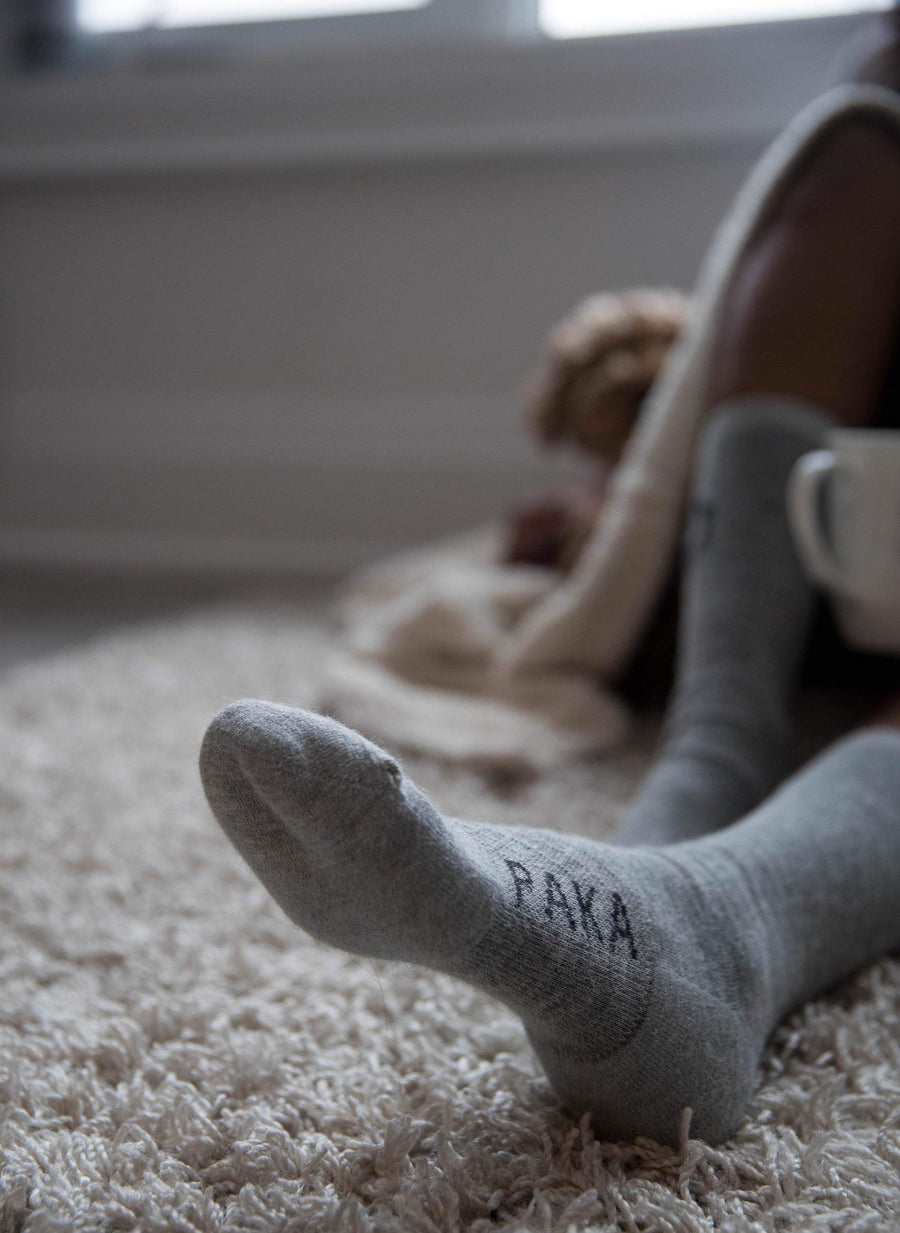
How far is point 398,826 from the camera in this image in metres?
0.30

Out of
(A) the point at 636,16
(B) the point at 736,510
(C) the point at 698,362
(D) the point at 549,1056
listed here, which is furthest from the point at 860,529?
(A) the point at 636,16

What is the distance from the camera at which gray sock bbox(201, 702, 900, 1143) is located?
297 mm

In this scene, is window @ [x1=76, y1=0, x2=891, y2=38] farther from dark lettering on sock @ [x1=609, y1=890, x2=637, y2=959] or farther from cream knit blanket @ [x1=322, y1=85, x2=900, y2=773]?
dark lettering on sock @ [x1=609, y1=890, x2=637, y2=959]

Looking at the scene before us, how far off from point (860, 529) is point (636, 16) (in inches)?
44.9

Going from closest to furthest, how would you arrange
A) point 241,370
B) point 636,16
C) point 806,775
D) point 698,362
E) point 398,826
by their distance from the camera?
point 398,826 < point 806,775 < point 698,362 < point 636,16 < point 241,370

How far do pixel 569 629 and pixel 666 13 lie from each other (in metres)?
1.01

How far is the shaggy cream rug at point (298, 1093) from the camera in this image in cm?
32

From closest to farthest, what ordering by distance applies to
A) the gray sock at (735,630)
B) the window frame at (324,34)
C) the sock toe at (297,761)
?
the sock toe at (297,761) < the gray sock at (735,630) < the window frame at (324,34)

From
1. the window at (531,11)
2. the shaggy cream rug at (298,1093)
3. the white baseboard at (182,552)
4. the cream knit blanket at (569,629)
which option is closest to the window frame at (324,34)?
the window at (531,11)

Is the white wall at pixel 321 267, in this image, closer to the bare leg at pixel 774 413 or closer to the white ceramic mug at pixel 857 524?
the bare leg at pixel 774 413

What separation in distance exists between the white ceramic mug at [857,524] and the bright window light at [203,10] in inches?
49.4

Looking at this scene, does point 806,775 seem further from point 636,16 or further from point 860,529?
point 636,16

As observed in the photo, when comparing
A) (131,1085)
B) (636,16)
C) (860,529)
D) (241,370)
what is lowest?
(241,370)

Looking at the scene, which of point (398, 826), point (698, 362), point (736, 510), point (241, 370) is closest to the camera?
point (398, 826)
